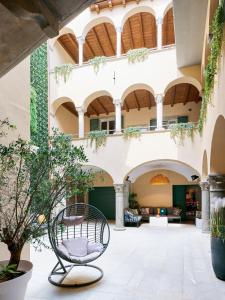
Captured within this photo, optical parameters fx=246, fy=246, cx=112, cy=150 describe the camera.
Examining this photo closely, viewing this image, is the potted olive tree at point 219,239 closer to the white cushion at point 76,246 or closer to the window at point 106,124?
the white cushion at point 76,246

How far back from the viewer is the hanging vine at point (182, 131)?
9.05 meters

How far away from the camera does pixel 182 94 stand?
1145 centimetres

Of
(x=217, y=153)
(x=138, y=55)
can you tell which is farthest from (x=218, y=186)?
(x=138, y=55)

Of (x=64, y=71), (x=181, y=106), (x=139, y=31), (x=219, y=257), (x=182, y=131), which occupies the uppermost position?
(x=139, y=31)

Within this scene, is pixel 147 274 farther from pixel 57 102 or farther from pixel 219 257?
pixel 57 102

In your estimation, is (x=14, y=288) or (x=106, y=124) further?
(x=106, y=124)

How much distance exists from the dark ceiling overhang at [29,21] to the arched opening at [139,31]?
9.15 m

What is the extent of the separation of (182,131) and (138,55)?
11.6 ft

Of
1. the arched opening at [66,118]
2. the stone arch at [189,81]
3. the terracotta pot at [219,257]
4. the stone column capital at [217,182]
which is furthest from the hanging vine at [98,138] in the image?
the terracotta pot at [219,257]

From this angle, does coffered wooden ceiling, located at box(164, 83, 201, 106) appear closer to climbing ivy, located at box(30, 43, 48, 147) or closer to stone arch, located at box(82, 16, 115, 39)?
stone arch, located at box(82, 16, 115, 39)

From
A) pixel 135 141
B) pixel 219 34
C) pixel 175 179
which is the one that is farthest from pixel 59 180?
pixel 175 179

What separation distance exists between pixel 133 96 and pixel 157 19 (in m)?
3.36

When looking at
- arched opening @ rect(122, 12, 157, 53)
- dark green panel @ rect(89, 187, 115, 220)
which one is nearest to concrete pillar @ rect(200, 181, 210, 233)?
Result: dark green panel @ rect(89, 187, 115, 220)

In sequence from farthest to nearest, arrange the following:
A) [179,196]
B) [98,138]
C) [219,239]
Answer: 1. [179,196]
2. [98,138]
3. [219,239]
